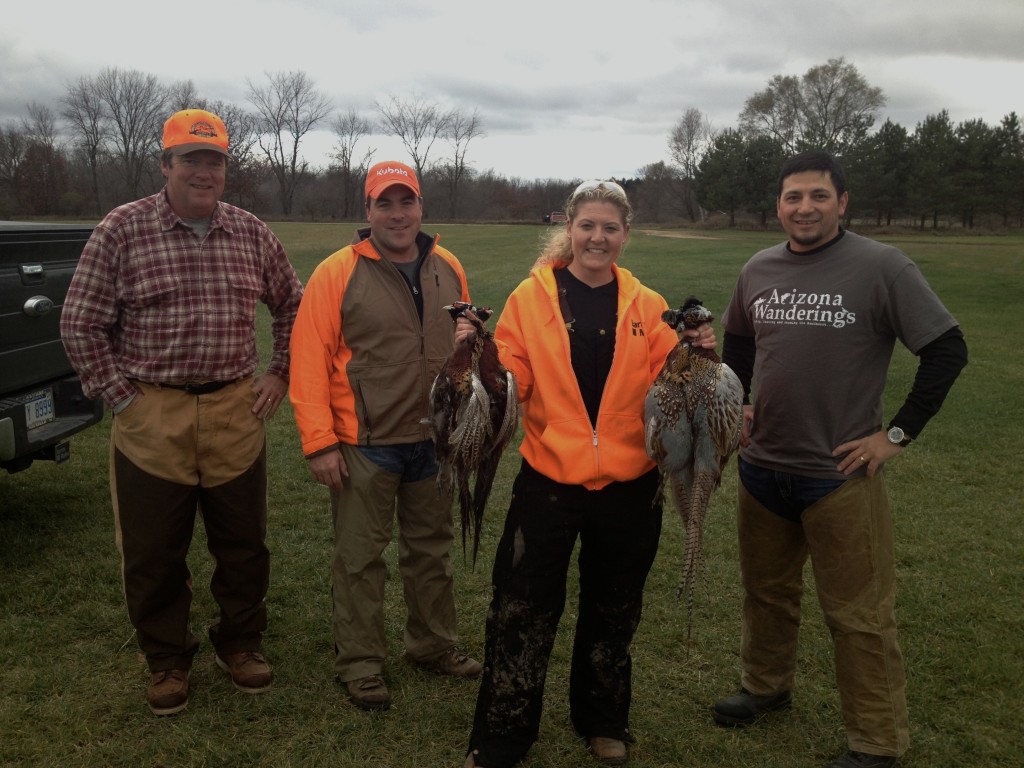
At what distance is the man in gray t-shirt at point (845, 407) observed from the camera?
3098 millimetres

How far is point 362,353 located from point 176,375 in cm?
82

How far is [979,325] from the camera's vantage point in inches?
615

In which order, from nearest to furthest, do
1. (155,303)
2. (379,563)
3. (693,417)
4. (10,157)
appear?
(693,417)
(155,303)
(379,563)
(10,157)

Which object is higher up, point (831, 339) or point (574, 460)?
point (831, 339)

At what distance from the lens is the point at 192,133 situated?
11.6ft

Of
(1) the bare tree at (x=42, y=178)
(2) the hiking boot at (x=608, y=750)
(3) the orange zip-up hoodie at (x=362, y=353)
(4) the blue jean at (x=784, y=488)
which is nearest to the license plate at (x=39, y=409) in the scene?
(3) the orange zip-up hoodie at (x=362, y=353)

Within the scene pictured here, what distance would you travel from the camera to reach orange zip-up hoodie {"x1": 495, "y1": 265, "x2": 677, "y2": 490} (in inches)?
120

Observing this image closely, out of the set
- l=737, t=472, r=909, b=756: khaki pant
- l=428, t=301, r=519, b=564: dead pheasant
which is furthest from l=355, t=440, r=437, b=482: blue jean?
l=737, t=472, r=909, b=756: khaki pant

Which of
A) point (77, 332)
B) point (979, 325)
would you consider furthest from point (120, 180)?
point (77, 332)

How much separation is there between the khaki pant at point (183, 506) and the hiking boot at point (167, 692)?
0.04 m

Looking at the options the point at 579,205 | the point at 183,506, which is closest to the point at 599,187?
the point at 579,205

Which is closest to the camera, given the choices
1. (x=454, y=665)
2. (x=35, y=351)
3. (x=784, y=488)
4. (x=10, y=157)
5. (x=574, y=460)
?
(x=574, y=460)

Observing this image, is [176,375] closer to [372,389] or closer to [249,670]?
[372,389]

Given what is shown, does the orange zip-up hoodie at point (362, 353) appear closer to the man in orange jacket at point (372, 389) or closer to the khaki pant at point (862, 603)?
the man in orange jacket at point (372, 389)
